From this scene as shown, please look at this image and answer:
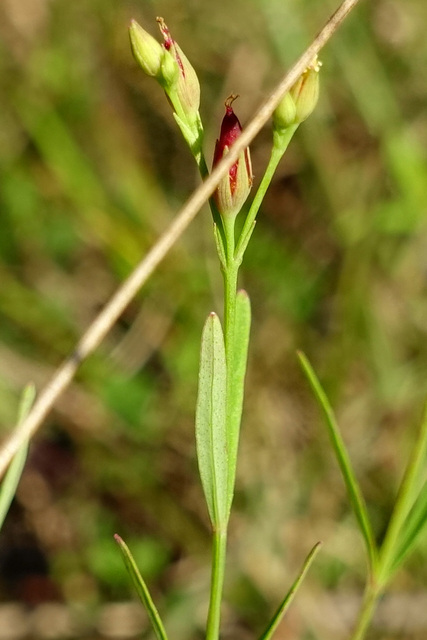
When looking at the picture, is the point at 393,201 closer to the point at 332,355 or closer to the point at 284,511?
the point at 332,355

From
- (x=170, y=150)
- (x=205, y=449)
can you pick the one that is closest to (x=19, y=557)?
(x=170, y=150)

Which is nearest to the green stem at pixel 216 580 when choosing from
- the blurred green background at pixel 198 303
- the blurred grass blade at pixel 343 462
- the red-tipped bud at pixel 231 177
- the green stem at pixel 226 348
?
the green stem at pixel 226 348

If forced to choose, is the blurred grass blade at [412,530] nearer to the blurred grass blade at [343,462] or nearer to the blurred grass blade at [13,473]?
the blurred grass blade at [343,462]

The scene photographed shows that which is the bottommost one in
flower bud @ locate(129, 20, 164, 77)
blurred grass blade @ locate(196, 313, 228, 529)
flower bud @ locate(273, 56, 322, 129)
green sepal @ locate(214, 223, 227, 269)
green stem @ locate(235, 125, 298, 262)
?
blurred grass blade @ locate(196, 313, 228, 529)

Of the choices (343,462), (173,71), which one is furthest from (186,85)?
(343,462)

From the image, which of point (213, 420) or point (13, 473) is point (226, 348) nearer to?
point (213, 420)

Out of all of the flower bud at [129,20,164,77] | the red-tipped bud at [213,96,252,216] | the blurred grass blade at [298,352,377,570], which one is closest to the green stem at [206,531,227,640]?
the blurred grass blade at [298,352,377,570]

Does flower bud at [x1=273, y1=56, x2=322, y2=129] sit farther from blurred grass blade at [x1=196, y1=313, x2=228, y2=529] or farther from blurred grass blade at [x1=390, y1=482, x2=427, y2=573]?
blurred grass blade at [x1=390, y1=482, x2=427, y2=573]
